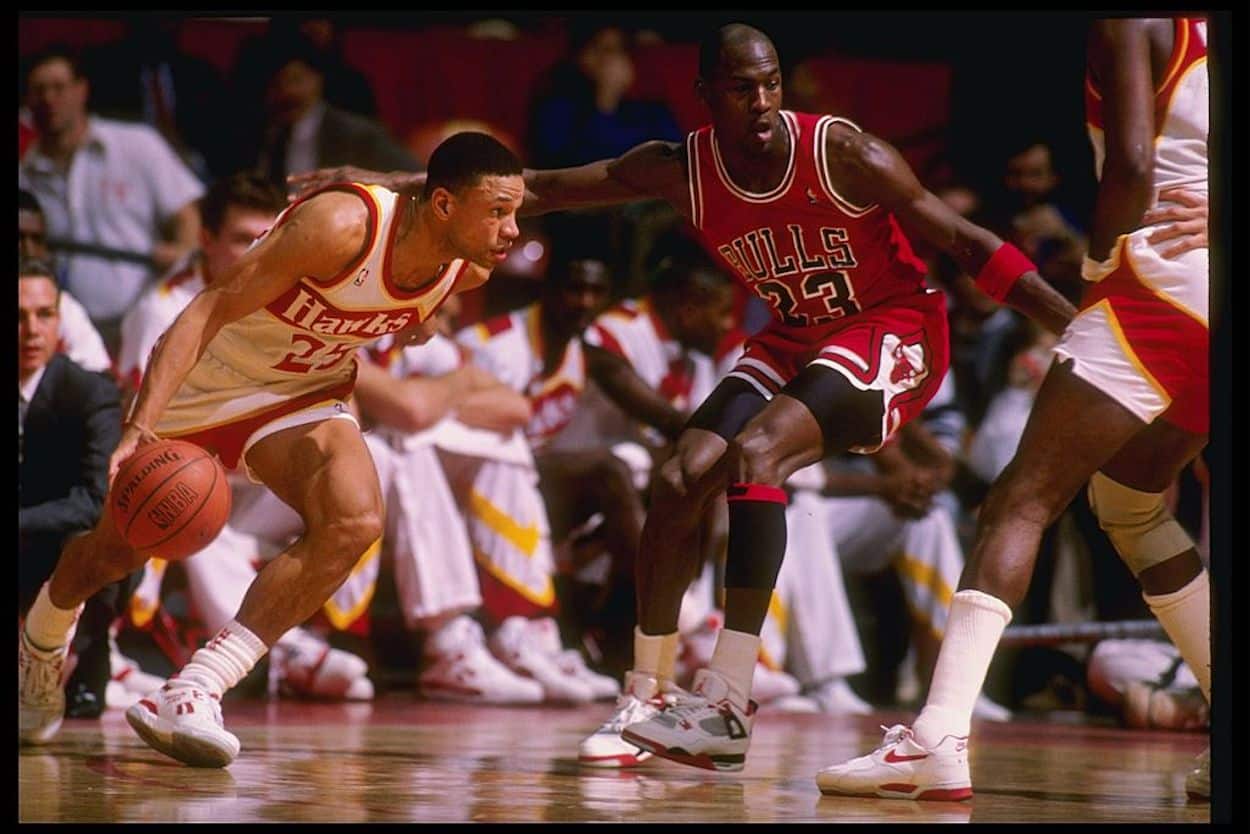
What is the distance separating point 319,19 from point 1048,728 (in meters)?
4.33

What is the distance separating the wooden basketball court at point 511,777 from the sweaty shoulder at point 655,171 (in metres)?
1.54

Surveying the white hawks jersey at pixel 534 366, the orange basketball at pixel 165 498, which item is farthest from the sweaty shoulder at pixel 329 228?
the white hawks jersey at pixel 534 366

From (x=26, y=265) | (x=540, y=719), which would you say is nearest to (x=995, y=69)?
(x=540, y=719)

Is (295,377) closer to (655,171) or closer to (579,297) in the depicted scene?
(655,171)

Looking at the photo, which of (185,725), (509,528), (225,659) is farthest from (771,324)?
(509,528)

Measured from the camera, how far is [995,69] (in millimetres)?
10180

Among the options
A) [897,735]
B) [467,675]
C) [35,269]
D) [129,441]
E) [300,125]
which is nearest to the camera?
[897,735]

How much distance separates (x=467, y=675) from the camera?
7.73 meters

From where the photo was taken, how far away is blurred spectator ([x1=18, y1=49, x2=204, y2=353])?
8.26 m

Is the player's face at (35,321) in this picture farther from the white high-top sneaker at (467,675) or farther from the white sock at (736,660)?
the white sock at (736,660)

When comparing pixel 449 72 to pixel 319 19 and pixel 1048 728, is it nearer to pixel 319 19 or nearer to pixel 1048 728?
pixel 319 19


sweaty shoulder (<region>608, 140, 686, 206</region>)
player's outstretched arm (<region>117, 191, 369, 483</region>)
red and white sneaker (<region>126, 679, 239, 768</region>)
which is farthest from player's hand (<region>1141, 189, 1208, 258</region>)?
red and white sneaker (<region>126, 679, 239, 768</region>)

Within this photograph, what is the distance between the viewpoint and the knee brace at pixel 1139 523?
477 cm

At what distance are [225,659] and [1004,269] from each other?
219 centimetres
